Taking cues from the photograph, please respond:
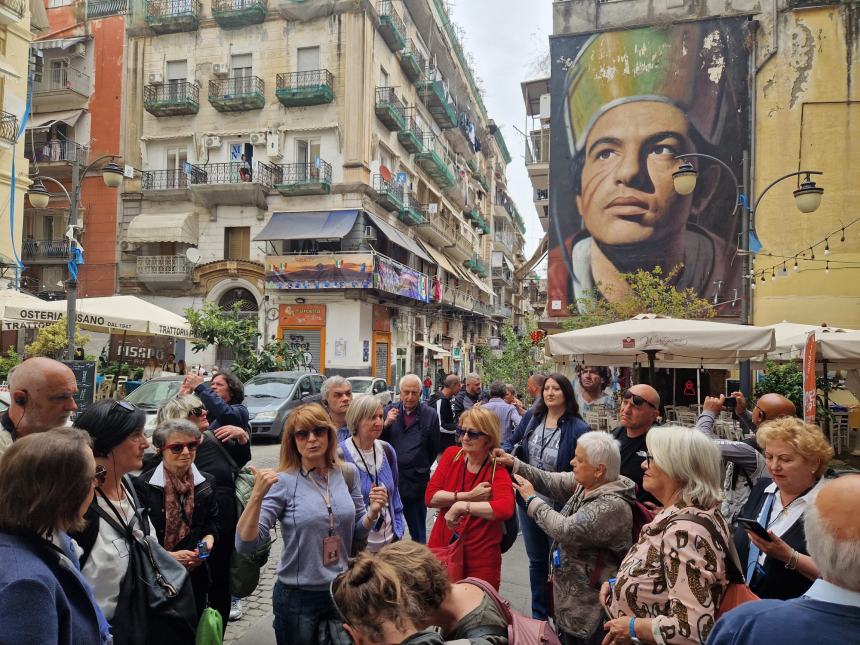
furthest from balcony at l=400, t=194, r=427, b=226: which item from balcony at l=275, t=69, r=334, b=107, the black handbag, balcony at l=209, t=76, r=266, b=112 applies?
the black handbag

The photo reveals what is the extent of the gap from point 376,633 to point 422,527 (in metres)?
4.01

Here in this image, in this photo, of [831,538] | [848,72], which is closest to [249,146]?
[848,72]

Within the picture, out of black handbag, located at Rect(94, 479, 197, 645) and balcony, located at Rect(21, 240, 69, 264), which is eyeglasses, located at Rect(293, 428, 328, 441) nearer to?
black handbag, located at Rect(94, 479, 197, 645)

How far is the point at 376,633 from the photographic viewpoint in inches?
68.8

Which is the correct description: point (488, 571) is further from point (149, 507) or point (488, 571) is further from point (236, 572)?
point (149, 507)

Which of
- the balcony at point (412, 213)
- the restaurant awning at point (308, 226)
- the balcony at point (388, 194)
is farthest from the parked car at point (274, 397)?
the balcony at point (412, 213)

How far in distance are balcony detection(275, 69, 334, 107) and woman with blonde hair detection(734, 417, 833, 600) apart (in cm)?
2616

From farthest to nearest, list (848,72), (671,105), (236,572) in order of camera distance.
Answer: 1. (671,105)
2. (848,72)
3. (236,572)

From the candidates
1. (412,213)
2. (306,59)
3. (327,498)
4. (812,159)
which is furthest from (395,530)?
(306,59)

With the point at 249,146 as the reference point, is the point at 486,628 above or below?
below

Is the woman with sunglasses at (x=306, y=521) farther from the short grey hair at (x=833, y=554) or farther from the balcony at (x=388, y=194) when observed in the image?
the balcony at (x=388, y=194)

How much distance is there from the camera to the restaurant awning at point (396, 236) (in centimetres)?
2670

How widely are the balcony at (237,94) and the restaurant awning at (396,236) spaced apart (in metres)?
7.42

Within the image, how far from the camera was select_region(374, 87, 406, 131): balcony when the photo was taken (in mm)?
27562
